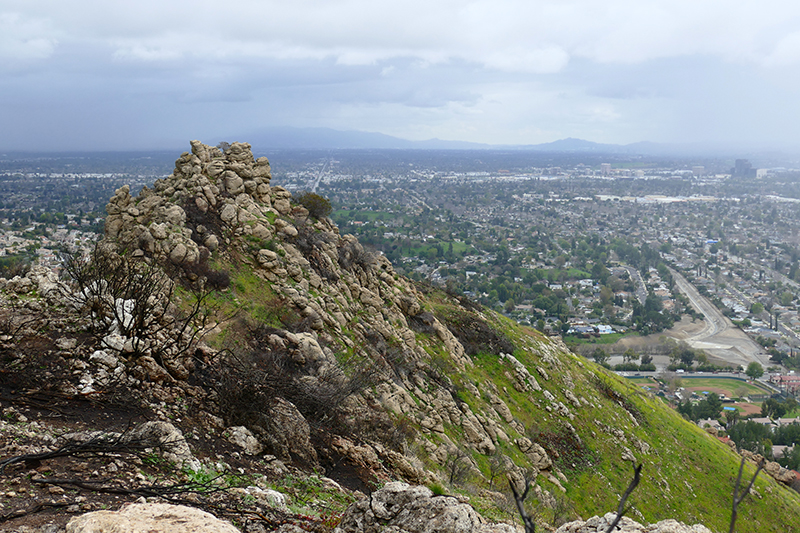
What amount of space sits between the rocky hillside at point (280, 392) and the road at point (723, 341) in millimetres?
37218

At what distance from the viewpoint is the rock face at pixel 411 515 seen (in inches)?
212

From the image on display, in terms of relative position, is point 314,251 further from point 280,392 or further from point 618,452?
point 618,452

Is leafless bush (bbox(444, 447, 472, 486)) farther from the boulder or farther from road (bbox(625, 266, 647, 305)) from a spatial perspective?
road (bbox(625, 266, 647, 305))

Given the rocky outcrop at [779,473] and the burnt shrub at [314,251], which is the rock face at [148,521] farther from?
the rocky outcrop at [779,473]

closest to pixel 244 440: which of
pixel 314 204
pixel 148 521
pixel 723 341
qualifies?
pixel 148 521

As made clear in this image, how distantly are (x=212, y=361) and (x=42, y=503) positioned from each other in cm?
480

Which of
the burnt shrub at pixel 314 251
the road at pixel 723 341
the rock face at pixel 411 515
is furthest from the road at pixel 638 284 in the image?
the rock face at pixel 411 515

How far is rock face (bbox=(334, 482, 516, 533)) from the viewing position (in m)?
5.38

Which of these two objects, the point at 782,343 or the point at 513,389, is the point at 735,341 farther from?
the point at 513,389

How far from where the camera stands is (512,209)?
554ft

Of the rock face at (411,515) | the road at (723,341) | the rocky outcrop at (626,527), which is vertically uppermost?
the rock face at (411,515)

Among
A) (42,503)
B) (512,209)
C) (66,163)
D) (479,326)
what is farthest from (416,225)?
(66,163)

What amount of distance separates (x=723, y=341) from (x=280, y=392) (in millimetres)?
77169

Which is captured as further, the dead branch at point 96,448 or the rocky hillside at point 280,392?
the rocky hillside at point 280,392
